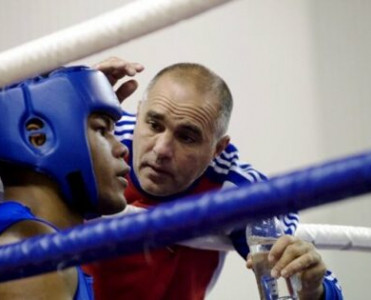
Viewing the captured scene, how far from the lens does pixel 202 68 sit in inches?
70.9

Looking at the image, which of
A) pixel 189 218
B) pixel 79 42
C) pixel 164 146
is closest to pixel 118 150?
pixel 79 42

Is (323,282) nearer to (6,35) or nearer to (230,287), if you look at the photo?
(230,287)

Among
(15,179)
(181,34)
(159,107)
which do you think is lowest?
(15,179)

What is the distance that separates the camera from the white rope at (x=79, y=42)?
106cm

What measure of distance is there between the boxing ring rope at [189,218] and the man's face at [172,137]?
86cm

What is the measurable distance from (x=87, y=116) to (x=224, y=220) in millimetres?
554

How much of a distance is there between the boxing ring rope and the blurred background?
1825 mm

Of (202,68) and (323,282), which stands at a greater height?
(202,68)

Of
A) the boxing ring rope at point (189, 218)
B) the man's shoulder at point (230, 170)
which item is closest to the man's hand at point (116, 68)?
the man's shoulder at point (230, 170)

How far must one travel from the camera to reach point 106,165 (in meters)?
1.21

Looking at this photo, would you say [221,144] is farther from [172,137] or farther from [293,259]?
[293,259]

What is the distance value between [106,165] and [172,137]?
0.48m

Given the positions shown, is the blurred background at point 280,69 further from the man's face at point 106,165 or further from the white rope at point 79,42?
the white rope at point 79,42

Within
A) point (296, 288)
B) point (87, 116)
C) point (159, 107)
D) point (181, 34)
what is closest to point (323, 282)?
point (296, 288)
